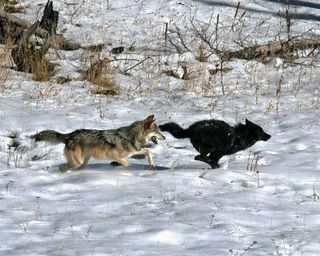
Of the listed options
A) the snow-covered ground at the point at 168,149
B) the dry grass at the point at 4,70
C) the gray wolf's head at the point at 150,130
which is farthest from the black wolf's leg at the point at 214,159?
the dry grass at the point at 4,70

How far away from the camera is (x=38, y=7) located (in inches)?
771

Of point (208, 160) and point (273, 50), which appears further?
point (273, 50)

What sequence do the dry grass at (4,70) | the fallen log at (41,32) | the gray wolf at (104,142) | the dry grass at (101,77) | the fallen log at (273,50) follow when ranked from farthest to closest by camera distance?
the fallen log at (273,50) → the fallen log at (41,32) → the dry grass at (101,77) → the dry grass at (4,70) → the gray wolf at (104,142)

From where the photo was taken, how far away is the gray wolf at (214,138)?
403 inches

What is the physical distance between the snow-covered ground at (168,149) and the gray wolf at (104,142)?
7.7 inches

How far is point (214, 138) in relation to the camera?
10.2 meters

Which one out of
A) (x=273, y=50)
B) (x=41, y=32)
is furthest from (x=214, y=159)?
(x=41, y=32)

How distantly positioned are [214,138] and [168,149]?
4.06ft

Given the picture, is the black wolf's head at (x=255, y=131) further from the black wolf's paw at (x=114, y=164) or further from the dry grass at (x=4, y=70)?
the dry grass at (x=4, y=70)

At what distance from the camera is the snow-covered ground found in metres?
7.18

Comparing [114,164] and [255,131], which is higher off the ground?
[255,131]

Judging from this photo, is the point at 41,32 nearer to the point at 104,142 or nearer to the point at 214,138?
the point at 104,142

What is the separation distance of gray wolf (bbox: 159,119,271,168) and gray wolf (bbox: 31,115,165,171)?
47 centimetres

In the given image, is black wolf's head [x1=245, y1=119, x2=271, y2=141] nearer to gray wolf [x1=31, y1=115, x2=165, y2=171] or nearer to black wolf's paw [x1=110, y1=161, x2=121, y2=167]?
gray wolf [x1=31, y1=115, x2=165, y2=171]
